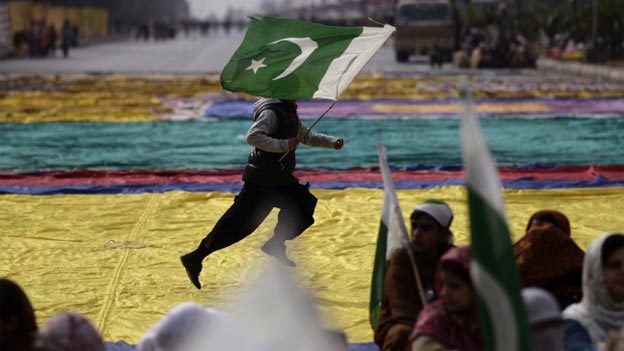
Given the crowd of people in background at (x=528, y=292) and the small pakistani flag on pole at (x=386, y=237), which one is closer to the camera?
the crowd of people in background at (x=528, y=292)

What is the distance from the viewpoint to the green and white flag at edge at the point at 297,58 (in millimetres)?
7391

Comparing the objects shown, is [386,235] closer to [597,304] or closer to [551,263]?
[551,263]

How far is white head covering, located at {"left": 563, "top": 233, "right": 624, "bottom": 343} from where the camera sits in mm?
4984

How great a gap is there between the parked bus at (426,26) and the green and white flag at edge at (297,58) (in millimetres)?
33817

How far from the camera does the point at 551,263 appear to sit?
20.2ft

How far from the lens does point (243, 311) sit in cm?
527

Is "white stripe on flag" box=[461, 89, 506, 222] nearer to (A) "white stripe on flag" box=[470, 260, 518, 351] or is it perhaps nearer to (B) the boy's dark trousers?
(A) "white stripe on flag" box=[470, 260, 518, 351]

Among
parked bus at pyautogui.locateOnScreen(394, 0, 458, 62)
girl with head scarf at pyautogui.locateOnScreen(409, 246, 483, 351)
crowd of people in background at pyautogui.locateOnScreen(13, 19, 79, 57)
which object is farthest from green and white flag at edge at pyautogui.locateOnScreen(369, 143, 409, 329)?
crowd of people in background at pyautogui.locateOnScreen(13, 19, 79, 57)

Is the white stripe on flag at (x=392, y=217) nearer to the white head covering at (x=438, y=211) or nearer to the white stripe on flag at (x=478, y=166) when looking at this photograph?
the white head covering at (x=438, y=211)

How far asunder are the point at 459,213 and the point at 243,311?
5.35 meters

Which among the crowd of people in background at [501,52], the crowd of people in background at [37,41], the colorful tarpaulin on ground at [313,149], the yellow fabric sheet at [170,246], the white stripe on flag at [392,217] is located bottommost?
the crowd of people in background at [37,41]

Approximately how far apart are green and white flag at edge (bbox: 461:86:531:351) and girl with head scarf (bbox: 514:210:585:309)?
238cm

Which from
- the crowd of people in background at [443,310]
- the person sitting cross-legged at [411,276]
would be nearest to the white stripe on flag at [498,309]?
the crowd of people in background at [443,310]

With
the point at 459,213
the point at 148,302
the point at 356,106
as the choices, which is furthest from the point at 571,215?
the point at 356,106
